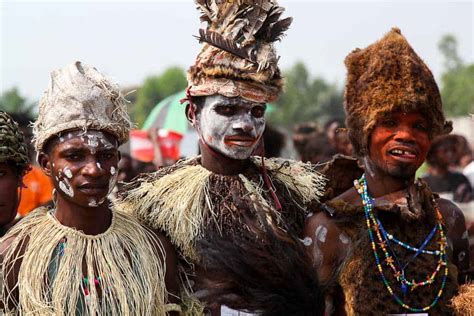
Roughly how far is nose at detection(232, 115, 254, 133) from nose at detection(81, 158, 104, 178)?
729mm

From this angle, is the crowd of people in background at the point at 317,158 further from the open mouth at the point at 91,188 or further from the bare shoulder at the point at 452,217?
the open mouth at the point at 91,188

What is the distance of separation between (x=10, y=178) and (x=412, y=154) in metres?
2.04

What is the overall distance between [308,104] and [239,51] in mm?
61394

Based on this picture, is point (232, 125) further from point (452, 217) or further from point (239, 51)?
point (452, 217)

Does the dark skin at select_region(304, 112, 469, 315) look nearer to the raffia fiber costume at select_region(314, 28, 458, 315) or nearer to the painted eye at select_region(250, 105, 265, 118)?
the raffia fiber costume at select_region(314, 28, 458, 315)

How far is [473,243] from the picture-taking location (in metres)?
4.74

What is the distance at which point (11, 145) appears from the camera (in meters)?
4.22

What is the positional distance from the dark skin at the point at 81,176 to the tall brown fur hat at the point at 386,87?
3.91 feet

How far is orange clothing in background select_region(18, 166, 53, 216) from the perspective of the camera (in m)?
6.38

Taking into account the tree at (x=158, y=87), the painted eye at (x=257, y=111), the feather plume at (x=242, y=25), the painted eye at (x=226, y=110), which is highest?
the feather plume at (x=242, y=25)

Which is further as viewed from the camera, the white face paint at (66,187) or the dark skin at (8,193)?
the dark skin at (8,193)

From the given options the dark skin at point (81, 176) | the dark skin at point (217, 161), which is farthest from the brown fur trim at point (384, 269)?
the dark skin at point (81, 176)

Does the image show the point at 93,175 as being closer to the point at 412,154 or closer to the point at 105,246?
the point at 105,246

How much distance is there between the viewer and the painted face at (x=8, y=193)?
13.8 feet
